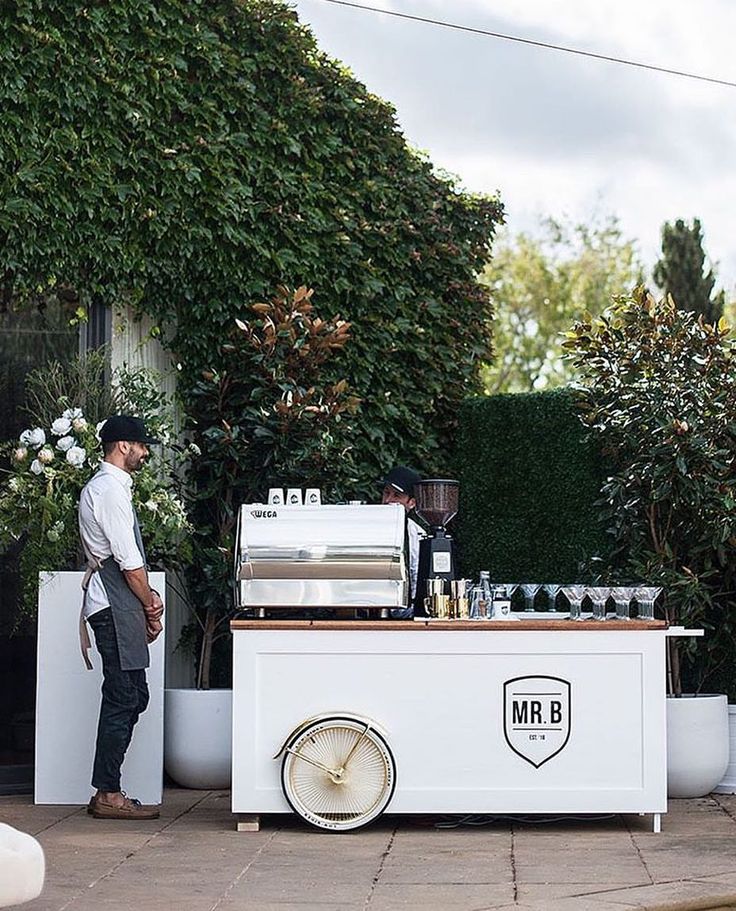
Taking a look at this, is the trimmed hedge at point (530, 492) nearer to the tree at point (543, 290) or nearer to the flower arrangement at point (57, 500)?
the flower arrangement at point (57, 500)

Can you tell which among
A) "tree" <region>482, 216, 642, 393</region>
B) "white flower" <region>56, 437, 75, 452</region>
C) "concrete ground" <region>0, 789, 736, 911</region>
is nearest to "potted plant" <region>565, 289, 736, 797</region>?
"concrete ground" <region>0, 789, 736, 911</region>

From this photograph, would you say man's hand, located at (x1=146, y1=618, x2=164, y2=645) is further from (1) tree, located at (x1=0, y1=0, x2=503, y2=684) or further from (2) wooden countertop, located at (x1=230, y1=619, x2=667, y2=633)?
(1) tree, located at (x1=0, y1=0, x2=503, y2=684)

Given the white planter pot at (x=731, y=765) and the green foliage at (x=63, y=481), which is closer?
the green foliage at (x=63, y=481)

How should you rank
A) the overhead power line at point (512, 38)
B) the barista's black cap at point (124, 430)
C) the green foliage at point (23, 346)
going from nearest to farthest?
1. the barista's black cap at point (124, 430)
2. the green foliage at point (23, 346)
3. the overhead power line at point (512, 38)

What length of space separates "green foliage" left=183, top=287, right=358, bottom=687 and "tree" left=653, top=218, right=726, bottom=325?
13.1 m

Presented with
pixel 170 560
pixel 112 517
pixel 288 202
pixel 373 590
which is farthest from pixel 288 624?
pixel 288 202

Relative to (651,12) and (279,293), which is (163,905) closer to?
(279,293)

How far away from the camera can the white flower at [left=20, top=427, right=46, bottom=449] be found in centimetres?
687

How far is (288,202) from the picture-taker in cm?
797

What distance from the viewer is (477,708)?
6.05 metres

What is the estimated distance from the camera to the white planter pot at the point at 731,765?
7254 mm

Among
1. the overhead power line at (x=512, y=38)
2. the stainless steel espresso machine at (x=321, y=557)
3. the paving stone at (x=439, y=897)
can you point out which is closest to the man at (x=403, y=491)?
the stainless steel espresso machine at (x=321, y=557)

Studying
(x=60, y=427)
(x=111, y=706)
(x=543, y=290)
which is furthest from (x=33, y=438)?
(x=543, y=290)

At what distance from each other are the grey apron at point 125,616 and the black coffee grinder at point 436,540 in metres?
1.25
